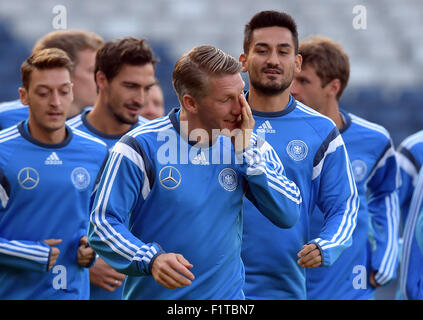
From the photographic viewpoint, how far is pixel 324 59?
565 centimetres

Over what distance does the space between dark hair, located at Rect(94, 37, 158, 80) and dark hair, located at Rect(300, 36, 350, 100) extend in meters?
1.09

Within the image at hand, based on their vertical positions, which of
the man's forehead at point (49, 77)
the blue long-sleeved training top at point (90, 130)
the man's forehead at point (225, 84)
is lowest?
the blue long-sleeved training top at point (90, 130)

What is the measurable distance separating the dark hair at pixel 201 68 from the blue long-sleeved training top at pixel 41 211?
1315 millimetres

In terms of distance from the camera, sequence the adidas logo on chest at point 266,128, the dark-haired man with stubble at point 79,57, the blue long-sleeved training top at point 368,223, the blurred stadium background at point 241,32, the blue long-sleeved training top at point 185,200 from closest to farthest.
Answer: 1. the blue long-sleeved training top at point 185,200
2. the adidas logo on chest at point 266,128
3. the blue long-sleeved training top at point 368,223
4. the dark-haired man with stubble at point 79,57
5. the blurred stadium background at point 241,32

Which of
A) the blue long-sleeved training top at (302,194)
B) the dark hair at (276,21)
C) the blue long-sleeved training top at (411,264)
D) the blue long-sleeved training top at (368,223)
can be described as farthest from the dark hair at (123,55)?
the blue long-sleeved training top at (411,264)

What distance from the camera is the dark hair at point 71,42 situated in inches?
241

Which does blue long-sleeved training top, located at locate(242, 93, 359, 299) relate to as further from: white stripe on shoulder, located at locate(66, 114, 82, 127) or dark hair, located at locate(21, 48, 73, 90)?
white stripe on shoulder, located at locate(66, 114, 82, 127)

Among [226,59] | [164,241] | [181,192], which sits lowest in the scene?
[164,241]

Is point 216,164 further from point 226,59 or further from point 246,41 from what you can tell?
point 246,41

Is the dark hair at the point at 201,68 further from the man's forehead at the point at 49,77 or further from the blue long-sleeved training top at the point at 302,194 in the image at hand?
the man's forehead at the point at 49,77

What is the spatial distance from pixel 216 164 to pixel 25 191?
146 centimetres

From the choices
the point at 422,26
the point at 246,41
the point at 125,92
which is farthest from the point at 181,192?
the point at 422,26

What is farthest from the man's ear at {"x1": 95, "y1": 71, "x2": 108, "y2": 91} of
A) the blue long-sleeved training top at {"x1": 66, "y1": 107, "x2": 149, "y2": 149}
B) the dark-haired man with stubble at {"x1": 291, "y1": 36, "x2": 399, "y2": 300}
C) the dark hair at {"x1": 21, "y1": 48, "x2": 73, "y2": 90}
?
the dark-haired man with stubble at {"x1": 291, "y1": 36, "x2": 399, "y2": 300}

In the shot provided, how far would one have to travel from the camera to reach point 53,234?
4.63 m
